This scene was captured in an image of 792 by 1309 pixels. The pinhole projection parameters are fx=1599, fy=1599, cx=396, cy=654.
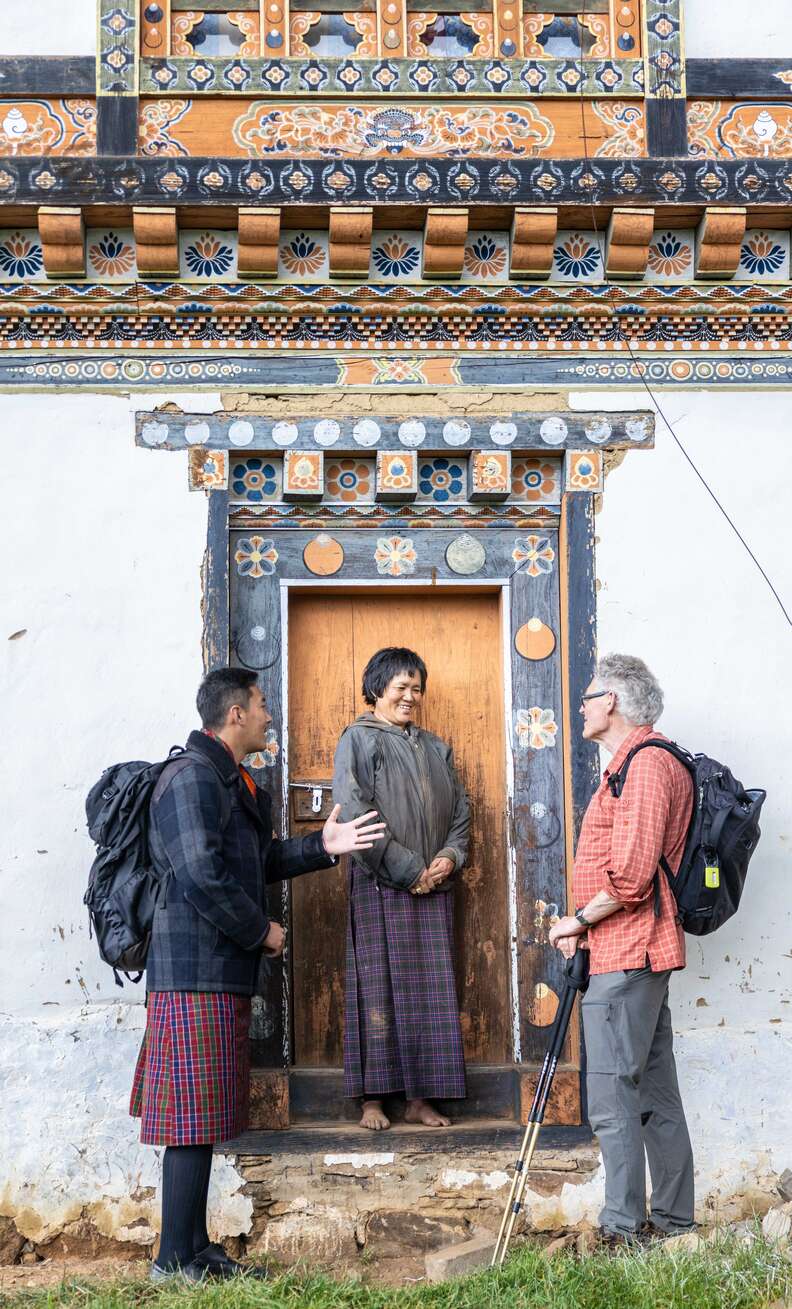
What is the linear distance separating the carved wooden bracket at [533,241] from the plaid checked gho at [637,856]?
194 centimetres

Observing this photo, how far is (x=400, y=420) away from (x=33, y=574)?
1510 millimetres

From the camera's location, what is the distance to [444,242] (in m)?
6.00

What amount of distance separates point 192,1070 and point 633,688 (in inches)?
75.0

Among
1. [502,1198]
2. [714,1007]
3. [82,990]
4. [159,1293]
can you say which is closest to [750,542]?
[714,1007]

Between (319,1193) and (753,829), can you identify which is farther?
(319,1193)

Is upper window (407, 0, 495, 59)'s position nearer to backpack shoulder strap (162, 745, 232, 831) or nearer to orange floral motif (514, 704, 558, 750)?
orange floral motif (514, 704, 558, 750)

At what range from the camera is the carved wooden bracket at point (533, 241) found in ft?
19.6

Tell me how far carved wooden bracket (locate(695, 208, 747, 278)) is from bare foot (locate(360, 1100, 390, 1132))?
11.1ft

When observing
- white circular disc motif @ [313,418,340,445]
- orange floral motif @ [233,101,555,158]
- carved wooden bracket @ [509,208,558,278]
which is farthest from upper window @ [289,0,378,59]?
white circular disc motif @ [313,418,340,445]

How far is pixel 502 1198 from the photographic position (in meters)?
5.73

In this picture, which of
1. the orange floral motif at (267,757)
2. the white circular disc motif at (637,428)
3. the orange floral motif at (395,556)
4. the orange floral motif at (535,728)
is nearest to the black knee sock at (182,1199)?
the orange floral motif at (267,757)

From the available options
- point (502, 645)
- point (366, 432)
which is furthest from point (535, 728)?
point (366, 432)

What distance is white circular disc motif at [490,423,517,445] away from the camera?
6141 mm

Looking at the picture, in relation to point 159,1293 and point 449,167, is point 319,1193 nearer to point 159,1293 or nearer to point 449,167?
point 159,1293
